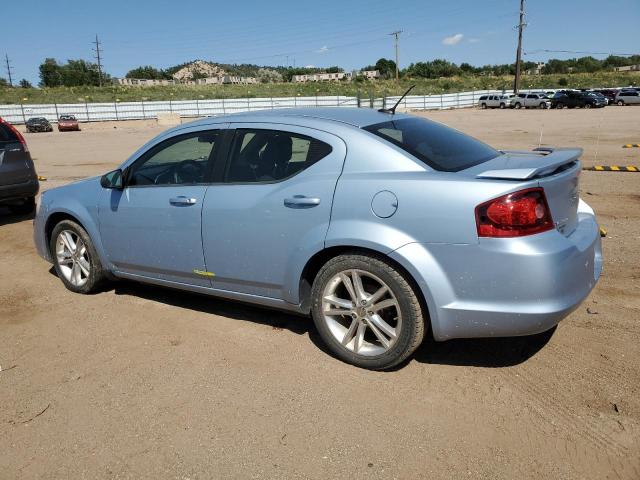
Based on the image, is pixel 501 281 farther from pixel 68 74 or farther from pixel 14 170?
pixel 68 74

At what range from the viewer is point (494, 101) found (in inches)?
2048

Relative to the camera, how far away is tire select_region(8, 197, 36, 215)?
8.87 metres

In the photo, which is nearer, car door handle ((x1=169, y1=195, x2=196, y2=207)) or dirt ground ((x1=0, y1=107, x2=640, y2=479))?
dirt ground ((x1=0, y1=107, x2=640, y2=479))

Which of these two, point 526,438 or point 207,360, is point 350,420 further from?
point 207,360

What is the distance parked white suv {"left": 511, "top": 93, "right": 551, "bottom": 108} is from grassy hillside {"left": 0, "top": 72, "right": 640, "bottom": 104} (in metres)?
14.2

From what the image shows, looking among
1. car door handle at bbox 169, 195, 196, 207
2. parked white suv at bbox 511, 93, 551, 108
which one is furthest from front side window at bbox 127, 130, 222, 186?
parked white suv at bbox 511, 93, 551, 108

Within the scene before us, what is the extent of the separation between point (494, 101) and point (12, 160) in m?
50.5

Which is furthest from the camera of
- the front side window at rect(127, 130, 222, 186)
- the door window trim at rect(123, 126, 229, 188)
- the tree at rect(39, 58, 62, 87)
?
the tree at rect(39, 58, 62, 87)

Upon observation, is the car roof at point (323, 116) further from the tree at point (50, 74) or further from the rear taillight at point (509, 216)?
the tree at point (50, 74)

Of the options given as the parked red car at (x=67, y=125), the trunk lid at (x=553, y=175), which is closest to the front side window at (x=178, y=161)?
the trunk lid at (x=553, y=175)

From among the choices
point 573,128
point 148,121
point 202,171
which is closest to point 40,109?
point 148,121

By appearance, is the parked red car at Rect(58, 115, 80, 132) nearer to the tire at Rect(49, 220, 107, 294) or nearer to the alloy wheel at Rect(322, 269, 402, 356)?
the tire at Rect(49, 220, 107, 294)

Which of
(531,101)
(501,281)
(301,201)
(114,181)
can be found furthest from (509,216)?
(531,101)

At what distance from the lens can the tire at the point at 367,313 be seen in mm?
3146
